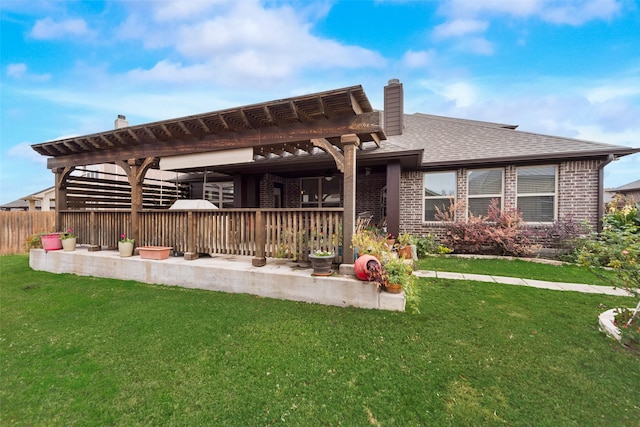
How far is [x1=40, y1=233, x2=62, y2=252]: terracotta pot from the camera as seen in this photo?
6836mm

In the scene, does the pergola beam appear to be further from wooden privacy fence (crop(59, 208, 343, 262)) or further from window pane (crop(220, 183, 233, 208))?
window pane (crop(220, 183, 233, 208))

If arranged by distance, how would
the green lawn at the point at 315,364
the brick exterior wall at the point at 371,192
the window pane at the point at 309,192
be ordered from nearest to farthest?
1. the green lawn at the point at 315,364
2. the brick exterior wall at the point at 371,192
3. the window pane at the point at 309,192

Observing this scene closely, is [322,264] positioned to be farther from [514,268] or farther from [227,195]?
[227,195]

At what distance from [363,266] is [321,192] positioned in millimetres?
6392

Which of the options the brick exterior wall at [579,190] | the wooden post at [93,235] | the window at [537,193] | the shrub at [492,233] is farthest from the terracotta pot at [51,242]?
the brick exterior wall at [579,190]

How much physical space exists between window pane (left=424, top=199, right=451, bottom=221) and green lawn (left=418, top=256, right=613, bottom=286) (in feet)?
5.16

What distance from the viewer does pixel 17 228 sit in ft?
35.1

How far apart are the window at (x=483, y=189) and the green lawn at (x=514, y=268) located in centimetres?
179

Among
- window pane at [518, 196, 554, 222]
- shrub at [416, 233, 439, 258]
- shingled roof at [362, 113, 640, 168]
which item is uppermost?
shingled roof at [362, 113, 640, 168]

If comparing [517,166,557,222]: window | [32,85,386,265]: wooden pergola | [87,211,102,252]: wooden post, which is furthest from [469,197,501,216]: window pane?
[87,211,102,252]: wooden post

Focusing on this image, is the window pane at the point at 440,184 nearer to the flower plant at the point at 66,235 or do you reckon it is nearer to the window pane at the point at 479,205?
the window pane at the point at 479,205

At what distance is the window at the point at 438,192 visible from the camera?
27.6ft

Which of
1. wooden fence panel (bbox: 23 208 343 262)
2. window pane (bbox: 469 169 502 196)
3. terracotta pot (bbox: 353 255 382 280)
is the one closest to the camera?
terracotta pot (bbox: 353 255 382 280)

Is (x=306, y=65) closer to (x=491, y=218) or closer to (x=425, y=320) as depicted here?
(x=491, y=218)
